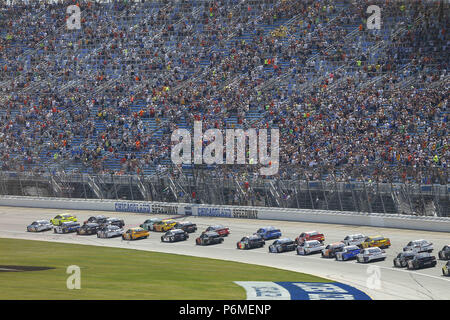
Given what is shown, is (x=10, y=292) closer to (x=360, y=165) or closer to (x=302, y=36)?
(x=360, y=165)

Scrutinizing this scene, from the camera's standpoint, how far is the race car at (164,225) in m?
52.0

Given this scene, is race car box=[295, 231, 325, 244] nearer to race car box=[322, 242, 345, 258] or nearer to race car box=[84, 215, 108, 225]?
race car box=[322, 242, 345, 258]

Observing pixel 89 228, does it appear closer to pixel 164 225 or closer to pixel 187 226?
pixel 164 225

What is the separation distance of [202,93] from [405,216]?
24.3 metres

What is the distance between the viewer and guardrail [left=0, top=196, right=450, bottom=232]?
47094 millimetres

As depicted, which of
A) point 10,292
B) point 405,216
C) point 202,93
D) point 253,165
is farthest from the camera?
point 202,93

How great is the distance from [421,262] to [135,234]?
19.9 m

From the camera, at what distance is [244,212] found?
2162 inches

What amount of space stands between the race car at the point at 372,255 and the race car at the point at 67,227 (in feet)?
72.8

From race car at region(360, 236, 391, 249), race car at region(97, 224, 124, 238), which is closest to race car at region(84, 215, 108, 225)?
race car at region(97, 224, 124, 238)

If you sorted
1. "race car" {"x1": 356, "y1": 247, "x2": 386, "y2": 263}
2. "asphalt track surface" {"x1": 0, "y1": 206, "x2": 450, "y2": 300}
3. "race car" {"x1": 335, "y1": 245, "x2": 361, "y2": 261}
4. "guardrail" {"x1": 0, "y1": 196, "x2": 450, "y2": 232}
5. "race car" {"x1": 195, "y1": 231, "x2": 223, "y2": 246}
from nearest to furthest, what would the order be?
"asphalt track surface" {"x1": 0, "y1": 206, "x2": 450, "y2": 300}
"race car" {"x1": 356, "y1": 247, "x2": 386, "y2": 263}
"race car" {"x1": 335, "y1": 245, "x2": 361, "y2": 261}
"guardrail" {"x1": 0, "y1": 196, "x2": 450, "y2": 232}
"race car" {"x1": 195, "y1": 231, "x2": 223, "y2": 246}

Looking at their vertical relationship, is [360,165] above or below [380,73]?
below

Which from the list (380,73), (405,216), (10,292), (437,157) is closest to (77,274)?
A: (10,292)

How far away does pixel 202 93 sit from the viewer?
217ft
